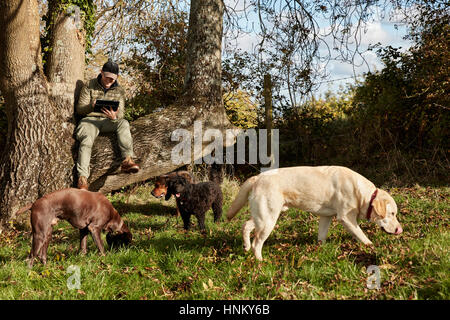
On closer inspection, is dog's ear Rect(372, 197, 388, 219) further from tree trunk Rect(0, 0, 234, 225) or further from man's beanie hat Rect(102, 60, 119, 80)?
man's beanie hat Rect(102, 60, 119, 80)

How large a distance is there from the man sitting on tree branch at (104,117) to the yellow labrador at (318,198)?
310cm

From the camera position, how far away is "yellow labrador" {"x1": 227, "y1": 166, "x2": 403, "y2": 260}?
423 cm

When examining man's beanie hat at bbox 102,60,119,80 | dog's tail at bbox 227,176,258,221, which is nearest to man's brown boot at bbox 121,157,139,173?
man's beanie hat at bbox 102,60,119,80

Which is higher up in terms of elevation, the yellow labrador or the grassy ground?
the yellow labrador

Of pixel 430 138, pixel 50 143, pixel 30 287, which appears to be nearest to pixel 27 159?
pixel 50 143

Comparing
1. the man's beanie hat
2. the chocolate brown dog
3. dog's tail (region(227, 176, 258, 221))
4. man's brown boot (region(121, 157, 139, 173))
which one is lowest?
the chocolate brown dog

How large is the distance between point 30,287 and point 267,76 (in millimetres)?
7557

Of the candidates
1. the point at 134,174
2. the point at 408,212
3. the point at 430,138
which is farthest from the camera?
the point at 430,138

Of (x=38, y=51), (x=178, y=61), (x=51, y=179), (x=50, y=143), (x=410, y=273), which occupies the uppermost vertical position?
(x=178, y=61)

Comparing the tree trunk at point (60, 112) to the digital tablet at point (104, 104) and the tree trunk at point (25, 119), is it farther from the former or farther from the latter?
the digital tablet at point (104, 104)

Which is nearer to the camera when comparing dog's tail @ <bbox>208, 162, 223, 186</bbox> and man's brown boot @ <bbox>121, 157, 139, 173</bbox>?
man's brown boot @ <bbox>121, 157, 139, 173</bbox>

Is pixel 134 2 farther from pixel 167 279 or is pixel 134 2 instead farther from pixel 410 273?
pixel 410 273

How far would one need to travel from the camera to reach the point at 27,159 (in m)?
6.36

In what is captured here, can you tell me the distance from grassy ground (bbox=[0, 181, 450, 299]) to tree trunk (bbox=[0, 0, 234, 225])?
1.35m
